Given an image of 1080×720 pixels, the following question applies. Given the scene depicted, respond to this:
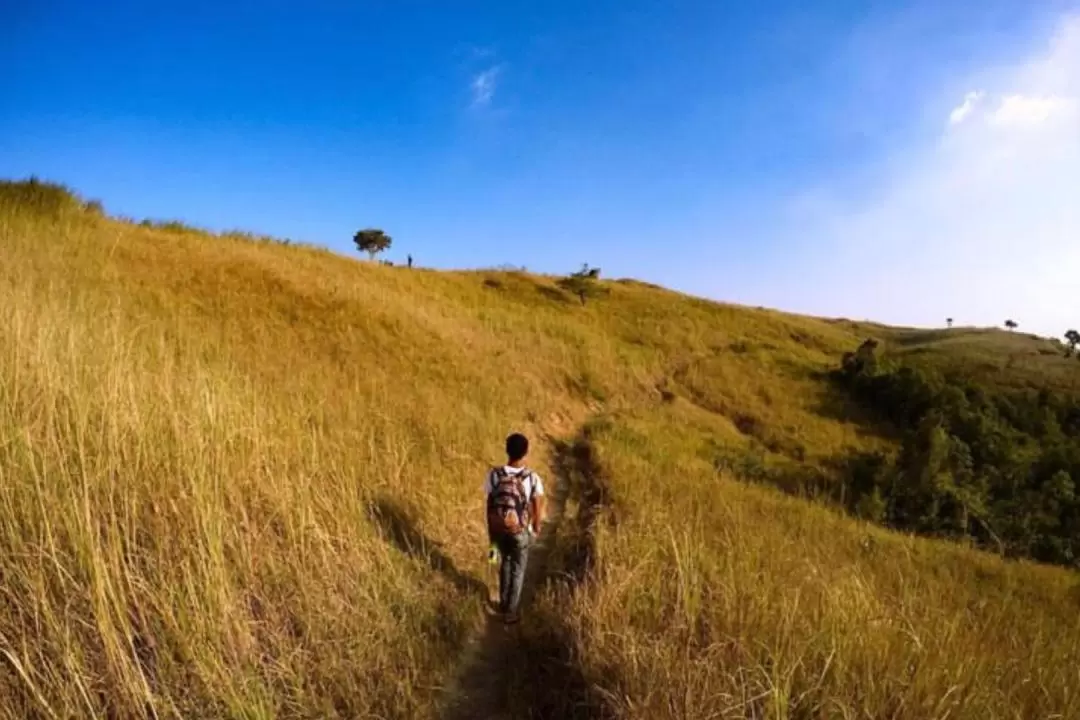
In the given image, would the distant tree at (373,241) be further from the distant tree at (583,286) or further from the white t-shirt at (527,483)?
the white t-shirt at (527,483)

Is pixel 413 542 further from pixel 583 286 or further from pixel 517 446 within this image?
pixel 583 286

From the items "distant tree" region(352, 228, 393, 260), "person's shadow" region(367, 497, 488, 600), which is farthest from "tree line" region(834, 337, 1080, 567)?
"distant tree" region(352, 228, 393, 260)

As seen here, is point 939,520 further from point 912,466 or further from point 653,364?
point 653,364

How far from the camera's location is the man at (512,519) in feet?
20.4

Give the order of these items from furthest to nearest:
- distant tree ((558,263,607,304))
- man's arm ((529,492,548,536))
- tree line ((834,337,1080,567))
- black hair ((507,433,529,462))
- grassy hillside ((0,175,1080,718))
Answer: distant tree ((558,263,607,304)), tree line ((834,337,1080,567)), man's arm ((529,492,548,536)), black hair ((507,433,529,462)), grassy hillside ((0,175,1080,718))

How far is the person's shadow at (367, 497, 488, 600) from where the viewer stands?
623 centimetres

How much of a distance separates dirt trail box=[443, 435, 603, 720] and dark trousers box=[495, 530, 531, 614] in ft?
0.55

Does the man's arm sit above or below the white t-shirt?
below

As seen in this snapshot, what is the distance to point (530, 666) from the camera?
4.91m

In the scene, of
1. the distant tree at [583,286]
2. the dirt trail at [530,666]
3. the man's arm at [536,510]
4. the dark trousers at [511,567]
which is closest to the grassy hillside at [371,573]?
the dirt trail at [530,666]

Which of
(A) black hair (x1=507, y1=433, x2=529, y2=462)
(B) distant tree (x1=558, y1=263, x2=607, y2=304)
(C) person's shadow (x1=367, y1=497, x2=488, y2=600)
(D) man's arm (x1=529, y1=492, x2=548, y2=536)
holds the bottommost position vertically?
(C) person's shadow (x1=367, y1=497, x2=488, y2=600)

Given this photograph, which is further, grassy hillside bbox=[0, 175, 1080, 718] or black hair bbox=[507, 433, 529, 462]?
black hair bbox=[507, 433, 529, 462]

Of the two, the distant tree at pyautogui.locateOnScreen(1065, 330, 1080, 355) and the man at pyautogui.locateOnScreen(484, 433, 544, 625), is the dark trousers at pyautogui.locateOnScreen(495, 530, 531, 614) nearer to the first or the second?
the man at pyautogui.locateOnScreen(484, 433, 544, 625)

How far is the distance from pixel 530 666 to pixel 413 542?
2.12 m
